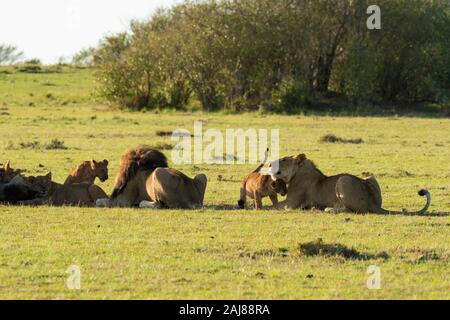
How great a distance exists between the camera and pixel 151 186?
13055 millimetres

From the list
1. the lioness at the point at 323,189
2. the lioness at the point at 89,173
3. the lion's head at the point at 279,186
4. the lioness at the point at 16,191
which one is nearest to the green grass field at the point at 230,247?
the lioness at the point at 323,189

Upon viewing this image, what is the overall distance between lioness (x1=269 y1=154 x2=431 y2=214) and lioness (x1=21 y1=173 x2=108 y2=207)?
2.39 meters

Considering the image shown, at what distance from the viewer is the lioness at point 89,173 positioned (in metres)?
14.1

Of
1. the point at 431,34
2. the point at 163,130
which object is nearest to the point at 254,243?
the point at 163,130

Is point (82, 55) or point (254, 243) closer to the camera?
point (254, 243)

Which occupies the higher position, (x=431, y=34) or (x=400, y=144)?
(x=431, y=34)

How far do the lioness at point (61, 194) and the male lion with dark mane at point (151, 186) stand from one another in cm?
22

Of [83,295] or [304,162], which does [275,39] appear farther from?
[83,295]

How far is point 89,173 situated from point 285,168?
2.89 metres

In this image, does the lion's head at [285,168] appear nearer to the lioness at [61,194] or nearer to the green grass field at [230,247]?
the green grass field at [230,247]

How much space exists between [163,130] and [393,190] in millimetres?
14087

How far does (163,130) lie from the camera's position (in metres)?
28.8

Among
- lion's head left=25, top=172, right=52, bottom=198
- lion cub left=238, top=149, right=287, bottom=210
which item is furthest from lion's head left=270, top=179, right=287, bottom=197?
lion's head left=25, top=172, right=52, bottom=198

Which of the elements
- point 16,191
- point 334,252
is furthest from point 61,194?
point 334,252
